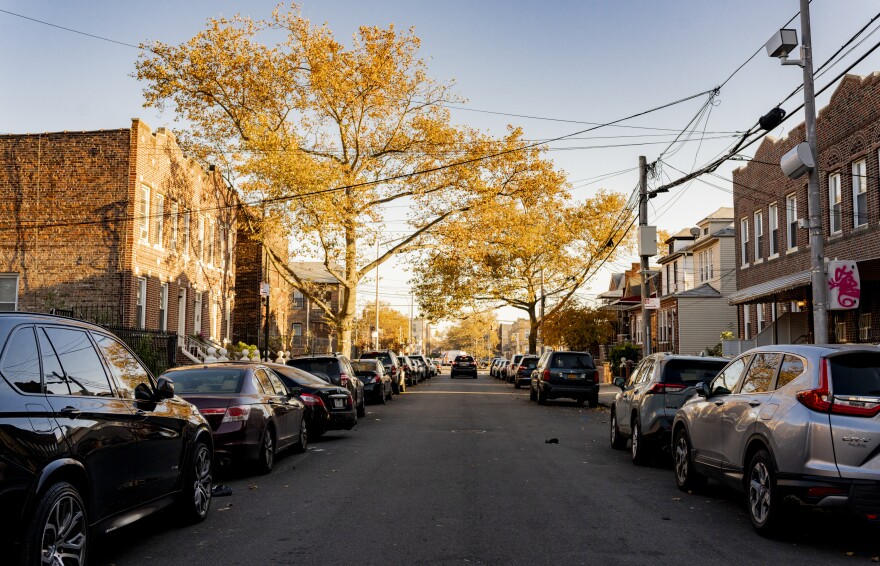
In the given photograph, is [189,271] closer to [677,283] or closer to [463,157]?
[463,157]

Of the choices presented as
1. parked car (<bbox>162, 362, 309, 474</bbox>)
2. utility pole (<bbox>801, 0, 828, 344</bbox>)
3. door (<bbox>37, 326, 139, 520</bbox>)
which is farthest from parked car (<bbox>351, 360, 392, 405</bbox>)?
door (<bbox>37, 326, 139, 520</bbox>)

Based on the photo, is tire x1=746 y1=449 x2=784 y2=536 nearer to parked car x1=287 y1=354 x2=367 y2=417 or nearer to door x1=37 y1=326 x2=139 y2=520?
door x1=37 y1=326 x2=139 y2=520

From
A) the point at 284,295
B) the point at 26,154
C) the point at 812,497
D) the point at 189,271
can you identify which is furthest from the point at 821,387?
the point at 284,295

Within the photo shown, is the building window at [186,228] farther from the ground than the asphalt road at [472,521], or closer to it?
farther from the ground

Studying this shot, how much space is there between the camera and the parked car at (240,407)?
10.4 meters

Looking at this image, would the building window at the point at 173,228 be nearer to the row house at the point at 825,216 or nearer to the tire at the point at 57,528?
the row house at the point at 825,216

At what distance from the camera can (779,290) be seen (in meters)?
23.2

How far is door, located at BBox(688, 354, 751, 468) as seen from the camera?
8617mm

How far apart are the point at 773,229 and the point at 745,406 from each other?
2312 cm

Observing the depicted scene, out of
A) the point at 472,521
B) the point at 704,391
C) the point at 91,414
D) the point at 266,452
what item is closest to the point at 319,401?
the point at 266,452

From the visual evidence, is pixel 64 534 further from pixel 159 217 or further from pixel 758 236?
pixel 758 236

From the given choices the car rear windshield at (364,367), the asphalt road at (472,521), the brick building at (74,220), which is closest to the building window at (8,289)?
the brick building at (74,220)

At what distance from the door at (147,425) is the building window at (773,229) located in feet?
84.4

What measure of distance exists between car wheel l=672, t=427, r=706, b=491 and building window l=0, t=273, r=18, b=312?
2352 cm
